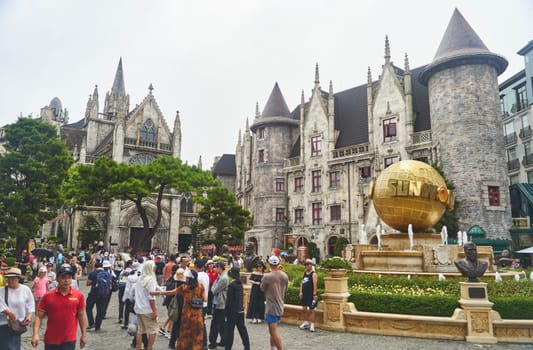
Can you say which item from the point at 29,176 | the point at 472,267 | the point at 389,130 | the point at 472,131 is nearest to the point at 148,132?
the point at 29,176

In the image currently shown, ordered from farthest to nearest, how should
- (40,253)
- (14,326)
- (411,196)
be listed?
(40,253) < (411,196) < (14,326)

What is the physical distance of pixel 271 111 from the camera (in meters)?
44.4

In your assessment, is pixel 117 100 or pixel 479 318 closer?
pixel 479 318

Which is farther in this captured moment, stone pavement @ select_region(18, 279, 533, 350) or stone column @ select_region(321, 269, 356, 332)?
stone column @ select_region(321, 269, 356, 332)

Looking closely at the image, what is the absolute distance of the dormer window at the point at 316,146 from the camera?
40.0m

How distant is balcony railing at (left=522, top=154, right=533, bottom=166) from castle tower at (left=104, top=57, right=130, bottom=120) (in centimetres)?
5312

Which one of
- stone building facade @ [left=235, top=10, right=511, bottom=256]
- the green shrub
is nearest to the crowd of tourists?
the green shrub

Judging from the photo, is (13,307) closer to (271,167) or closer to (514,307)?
(514,307)

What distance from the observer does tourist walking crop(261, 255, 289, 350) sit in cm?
748

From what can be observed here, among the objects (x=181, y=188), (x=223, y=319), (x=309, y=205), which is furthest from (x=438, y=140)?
(x=223, y=319)

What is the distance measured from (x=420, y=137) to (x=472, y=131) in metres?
4.66

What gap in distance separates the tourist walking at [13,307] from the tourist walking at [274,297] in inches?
160

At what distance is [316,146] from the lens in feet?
132

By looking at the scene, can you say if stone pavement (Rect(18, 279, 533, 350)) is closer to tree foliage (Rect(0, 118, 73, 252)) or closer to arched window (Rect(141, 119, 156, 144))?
tree foliage (Rect(0, 118, 73, 252))
